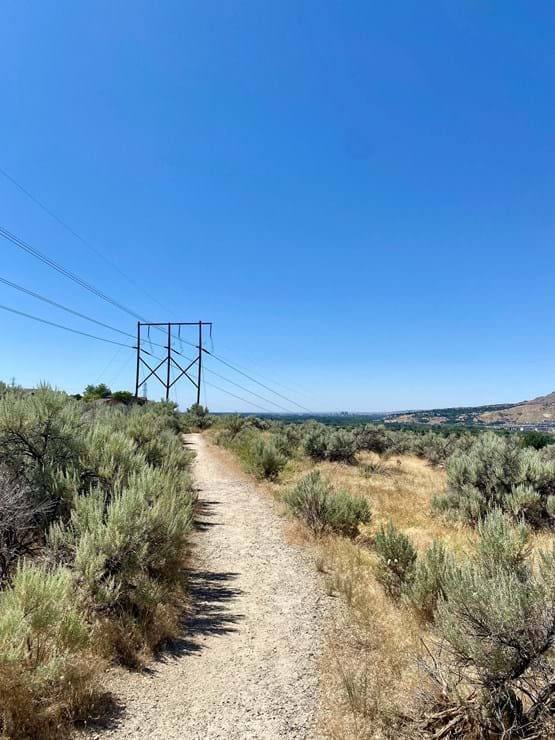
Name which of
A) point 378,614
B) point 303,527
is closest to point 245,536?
point 303,527

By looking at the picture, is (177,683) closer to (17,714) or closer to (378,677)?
(17,714)

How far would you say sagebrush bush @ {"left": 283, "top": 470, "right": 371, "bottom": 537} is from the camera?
27.8 feet

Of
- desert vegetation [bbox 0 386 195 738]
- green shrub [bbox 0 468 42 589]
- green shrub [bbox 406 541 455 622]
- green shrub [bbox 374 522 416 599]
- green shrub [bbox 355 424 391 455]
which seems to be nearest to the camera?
desert vegetation [bbox 0 386 195 738]

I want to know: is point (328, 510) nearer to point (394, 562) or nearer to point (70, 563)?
point (394, 562)

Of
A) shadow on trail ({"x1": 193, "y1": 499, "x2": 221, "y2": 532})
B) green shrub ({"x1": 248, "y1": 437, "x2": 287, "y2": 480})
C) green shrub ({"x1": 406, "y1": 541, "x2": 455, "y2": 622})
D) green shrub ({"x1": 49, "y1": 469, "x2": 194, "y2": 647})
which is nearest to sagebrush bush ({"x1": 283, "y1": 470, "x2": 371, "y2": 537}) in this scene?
shadow on trail ({"x1": 193, "y1": 499, "x2": 221, "y2": 532})

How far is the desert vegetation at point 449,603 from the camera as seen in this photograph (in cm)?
291

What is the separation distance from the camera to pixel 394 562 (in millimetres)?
5875

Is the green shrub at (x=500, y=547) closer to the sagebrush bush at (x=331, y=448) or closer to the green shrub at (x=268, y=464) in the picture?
the green shrub at (x=268, y=464)

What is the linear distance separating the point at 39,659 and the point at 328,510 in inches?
242

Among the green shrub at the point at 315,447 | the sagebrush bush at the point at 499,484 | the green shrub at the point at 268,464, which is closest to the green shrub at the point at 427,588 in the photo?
the sagebrush bush at the point at 499,484

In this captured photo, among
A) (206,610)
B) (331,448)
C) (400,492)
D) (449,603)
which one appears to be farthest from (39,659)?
(331,448)

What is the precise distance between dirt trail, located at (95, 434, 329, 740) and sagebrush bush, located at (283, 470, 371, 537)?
0.96m

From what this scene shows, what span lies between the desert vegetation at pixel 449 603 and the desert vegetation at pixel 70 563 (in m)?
2.09

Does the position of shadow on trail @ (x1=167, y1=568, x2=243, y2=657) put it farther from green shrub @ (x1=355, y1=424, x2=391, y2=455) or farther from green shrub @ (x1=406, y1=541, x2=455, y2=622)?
green shrub @ (x1=355, y1=424, x2=391, y2=455)
